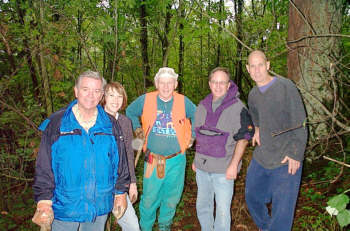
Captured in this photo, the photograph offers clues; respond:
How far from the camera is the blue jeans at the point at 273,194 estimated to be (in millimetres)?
2533

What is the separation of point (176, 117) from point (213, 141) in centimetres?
63

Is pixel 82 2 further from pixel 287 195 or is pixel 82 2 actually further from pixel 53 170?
pixel 287 195

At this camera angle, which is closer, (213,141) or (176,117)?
(213,141)

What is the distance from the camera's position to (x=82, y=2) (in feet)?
12.0

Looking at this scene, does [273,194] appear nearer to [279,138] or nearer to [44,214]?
[279,138]

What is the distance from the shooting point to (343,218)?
1090mm

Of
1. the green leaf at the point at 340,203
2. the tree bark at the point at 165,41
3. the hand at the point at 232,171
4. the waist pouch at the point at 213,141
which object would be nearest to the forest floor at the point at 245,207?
the hand at the point at 232,171

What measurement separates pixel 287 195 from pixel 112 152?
189 cm

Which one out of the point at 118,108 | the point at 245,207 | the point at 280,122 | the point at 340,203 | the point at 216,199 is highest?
the point at 118,108

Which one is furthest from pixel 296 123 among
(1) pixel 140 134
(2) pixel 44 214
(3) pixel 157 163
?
(2) pixel 44 214

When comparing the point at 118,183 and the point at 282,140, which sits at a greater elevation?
the point at 282,140

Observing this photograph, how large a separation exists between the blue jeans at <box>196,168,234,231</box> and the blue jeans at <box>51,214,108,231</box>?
1.22 metres

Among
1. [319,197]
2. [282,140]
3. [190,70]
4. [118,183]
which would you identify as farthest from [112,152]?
[190,70]

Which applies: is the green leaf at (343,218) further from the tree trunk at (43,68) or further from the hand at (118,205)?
the tree trunk at (43,68)
